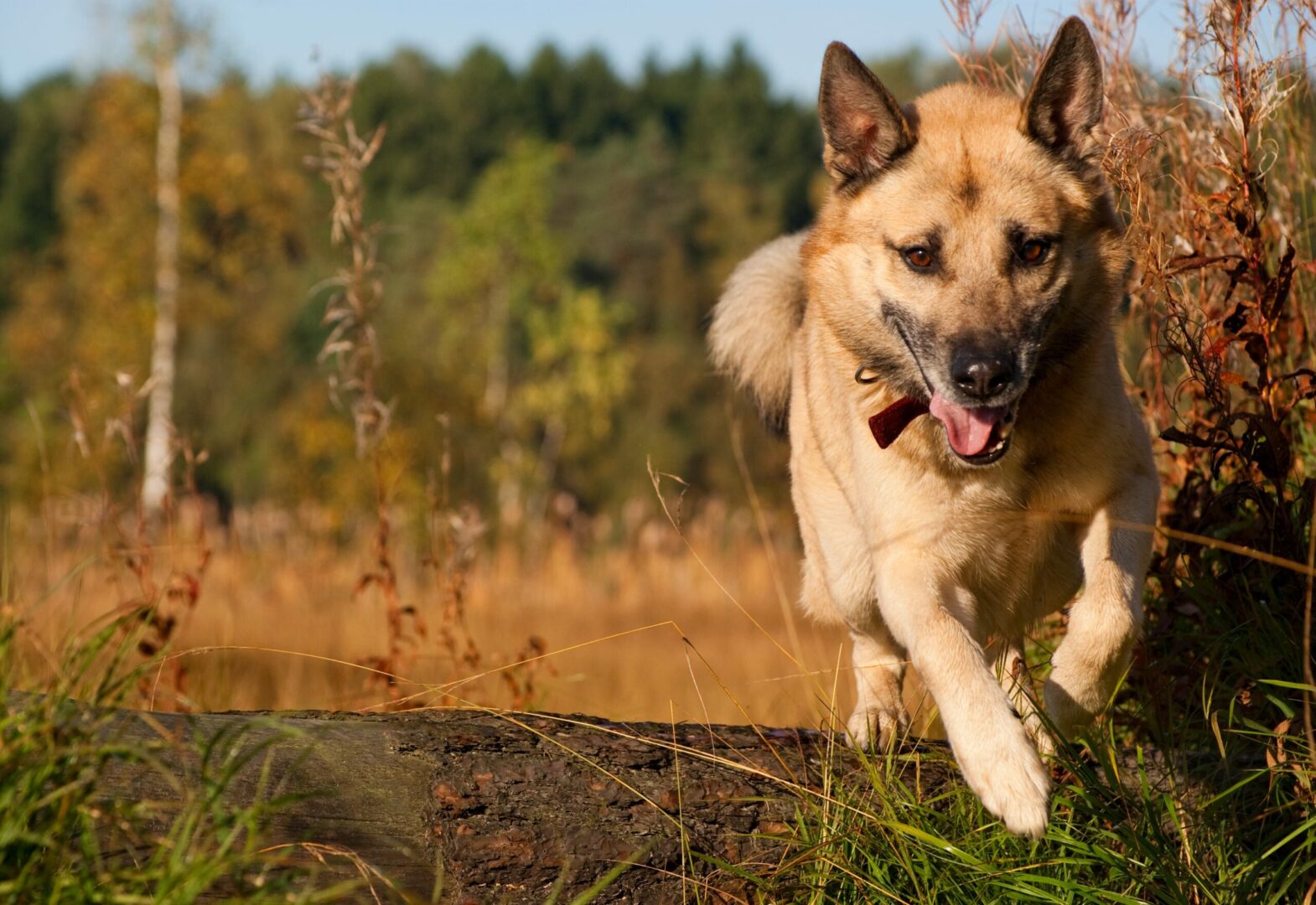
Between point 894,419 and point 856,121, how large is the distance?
79 cm

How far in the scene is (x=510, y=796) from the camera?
2578 millimetres

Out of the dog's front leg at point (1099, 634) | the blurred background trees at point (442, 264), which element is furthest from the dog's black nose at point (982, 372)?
the blurred background trees at point (442, 264)

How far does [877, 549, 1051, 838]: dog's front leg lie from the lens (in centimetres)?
239

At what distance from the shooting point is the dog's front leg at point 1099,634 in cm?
275

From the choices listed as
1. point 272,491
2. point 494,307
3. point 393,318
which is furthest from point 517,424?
point 393,318

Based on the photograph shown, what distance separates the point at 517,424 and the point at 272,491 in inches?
244

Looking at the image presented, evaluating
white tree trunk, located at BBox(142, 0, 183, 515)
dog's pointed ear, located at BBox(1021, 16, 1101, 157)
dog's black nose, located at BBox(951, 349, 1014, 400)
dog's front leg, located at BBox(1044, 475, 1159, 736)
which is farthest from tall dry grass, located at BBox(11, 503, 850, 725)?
white tree trunk, located at BBox(142, 0, 183, 515)

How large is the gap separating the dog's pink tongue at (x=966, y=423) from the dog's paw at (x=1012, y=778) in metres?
0.72

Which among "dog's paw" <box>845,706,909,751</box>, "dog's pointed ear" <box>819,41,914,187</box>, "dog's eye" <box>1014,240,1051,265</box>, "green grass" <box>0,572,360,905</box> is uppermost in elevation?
"dog's pointed ear" <box>819,41,914,187</box>

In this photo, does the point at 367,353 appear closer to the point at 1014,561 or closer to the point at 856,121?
the point at 856,121

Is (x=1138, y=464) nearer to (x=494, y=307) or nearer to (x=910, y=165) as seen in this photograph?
(x=910, y=165)

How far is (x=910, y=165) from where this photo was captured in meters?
3.29

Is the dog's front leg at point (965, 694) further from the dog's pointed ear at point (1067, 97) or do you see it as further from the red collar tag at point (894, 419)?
the dog's pointed ear at point (1067, 97)

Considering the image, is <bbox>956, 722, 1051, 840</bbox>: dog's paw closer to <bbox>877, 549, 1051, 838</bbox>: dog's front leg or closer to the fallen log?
<bbox>877, 549, 1051, 838</bbox>: dog's front leg
